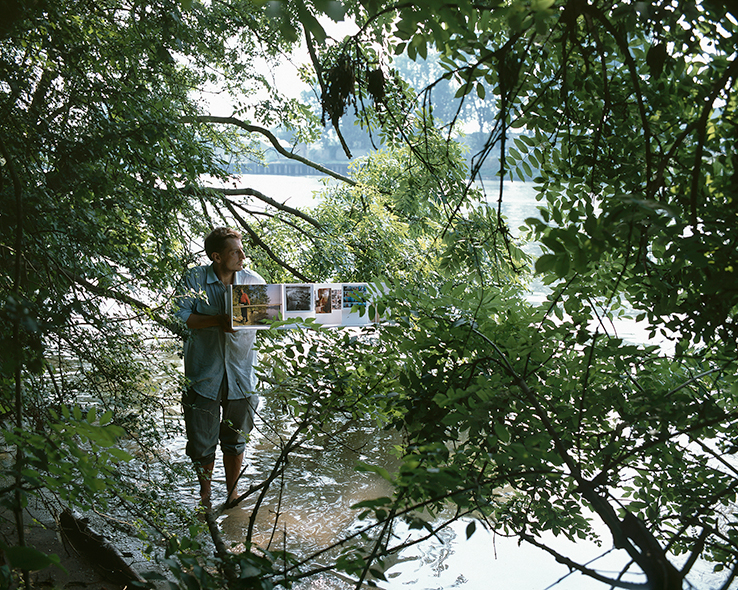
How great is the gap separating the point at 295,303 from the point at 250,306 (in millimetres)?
283

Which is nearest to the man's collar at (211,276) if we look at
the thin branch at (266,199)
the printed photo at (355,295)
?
the printed photo at (355,295)

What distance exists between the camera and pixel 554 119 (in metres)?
1.95

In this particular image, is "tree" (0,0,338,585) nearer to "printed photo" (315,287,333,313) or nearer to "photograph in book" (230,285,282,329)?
"photograph in book" (230,285,282,329)

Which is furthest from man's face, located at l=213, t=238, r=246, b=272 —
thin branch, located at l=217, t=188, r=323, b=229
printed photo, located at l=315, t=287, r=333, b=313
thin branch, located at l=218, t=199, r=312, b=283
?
thin branch, located at l=217, t=188, r=323, b=229

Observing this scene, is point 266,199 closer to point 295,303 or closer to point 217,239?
point 217,239

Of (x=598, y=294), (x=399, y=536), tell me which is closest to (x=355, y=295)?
(x=598, y=294)

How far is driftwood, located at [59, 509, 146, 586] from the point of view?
2951 mm

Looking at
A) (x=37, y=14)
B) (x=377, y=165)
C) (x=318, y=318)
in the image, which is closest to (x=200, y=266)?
(x=318, y=318)

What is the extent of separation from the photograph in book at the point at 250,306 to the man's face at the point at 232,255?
2.09 ft

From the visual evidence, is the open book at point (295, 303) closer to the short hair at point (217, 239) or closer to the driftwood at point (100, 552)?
the short hair at point (217, 239)

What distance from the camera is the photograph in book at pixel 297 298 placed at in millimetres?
2891

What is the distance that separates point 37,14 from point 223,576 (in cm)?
199

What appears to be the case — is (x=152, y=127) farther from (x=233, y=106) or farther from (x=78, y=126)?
(x=233, y=106)

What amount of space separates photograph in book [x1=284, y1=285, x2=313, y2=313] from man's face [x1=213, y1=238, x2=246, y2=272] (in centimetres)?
85
